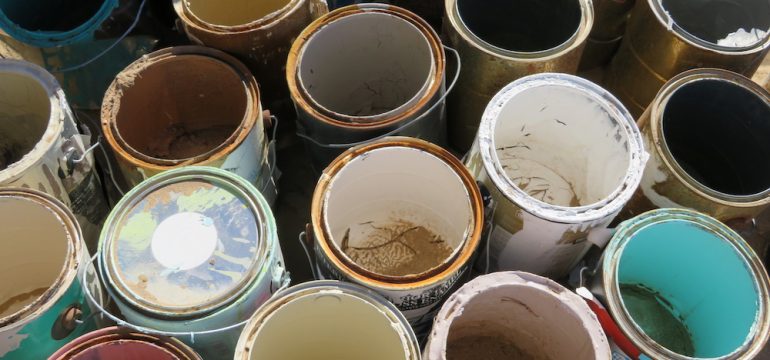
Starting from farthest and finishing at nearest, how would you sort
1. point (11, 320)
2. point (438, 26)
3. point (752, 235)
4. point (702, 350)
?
point (438, 26)
point (752, 235)
point (702, 350)
point (11, 320)

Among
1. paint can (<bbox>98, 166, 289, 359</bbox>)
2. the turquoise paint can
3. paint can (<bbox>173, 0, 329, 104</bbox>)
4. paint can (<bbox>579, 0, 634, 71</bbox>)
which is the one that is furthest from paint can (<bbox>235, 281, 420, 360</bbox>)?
paint can (<bbox>579, 0, 634, 71</bbox>)

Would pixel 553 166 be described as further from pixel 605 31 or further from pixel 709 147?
pixel 605 31

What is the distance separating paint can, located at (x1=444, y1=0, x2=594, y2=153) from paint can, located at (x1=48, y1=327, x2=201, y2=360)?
2.05 meters

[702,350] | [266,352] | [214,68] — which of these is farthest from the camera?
[214,68]

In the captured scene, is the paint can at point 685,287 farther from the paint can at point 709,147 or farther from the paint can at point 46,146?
the paint can at point 46,146

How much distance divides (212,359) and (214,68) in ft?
5.06

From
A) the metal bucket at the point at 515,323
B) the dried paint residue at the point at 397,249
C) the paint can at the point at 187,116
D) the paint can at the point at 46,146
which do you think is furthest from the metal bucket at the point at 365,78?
the paint can at the point at 46,146

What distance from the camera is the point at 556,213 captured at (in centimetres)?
259

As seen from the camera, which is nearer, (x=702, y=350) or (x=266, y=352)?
(x=266, y=352)

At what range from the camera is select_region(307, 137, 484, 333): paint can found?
246cm

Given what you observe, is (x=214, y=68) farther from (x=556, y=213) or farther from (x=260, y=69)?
(x=556, y=213)

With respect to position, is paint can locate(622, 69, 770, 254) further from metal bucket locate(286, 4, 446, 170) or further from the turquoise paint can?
the turquoise paint can

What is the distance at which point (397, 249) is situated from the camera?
3400mm

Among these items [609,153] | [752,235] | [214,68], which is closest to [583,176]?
[609,153]
